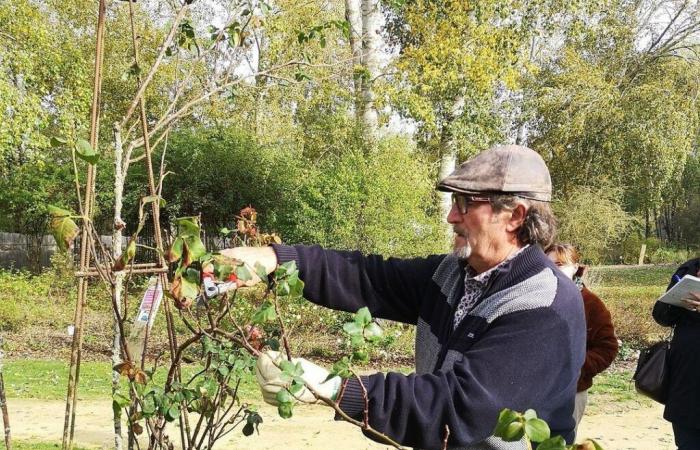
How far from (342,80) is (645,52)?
1100cm

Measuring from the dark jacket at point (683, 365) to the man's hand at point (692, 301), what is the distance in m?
0.13

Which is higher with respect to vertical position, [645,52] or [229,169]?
[645,52]

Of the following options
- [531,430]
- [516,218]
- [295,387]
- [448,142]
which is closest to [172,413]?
[295,387]

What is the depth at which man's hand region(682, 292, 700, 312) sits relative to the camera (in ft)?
11.3

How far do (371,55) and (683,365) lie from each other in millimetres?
9606

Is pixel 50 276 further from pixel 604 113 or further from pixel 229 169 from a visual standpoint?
pixel 604 113

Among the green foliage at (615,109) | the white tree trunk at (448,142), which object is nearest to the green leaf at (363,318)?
the white tree trunk at (448,142)

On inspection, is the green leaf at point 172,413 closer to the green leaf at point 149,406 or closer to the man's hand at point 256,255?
the green leaf at point 149,406

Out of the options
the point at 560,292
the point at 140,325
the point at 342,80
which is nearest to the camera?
the point at 560,292

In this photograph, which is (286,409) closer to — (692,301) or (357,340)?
(357,340)

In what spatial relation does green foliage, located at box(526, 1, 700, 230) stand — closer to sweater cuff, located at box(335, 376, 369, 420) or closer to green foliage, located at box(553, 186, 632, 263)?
green foliage, located at box(553, 186, 632, 263)

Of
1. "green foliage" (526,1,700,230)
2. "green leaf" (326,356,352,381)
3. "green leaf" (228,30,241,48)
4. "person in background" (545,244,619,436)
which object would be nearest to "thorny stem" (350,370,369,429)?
"green leaf" (326,356,352,381)

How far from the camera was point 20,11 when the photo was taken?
13.4 m

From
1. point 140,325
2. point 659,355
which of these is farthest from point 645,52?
point 140,325
